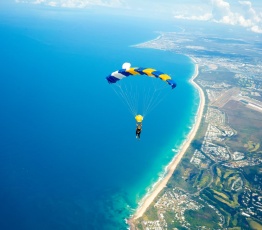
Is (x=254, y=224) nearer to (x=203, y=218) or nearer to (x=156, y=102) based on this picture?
(x=203, y=218)

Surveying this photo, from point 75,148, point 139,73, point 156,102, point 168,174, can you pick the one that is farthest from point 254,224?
point 156,102

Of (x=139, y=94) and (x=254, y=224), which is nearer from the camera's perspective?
(x=254, y=224)

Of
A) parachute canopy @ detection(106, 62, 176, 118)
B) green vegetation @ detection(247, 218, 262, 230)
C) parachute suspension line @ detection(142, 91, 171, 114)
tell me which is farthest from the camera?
parachute suspension line @ detection(142, 91, 171, 114)

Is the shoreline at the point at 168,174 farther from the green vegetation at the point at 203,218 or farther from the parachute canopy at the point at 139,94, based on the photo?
the parachute canopy at the point at 139,94

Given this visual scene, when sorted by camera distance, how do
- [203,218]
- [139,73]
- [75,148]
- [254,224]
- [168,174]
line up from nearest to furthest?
[139,73] → [254,224] → [203,218] → [168,174] → [75,148]

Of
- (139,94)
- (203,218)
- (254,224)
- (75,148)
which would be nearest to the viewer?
(254,224)

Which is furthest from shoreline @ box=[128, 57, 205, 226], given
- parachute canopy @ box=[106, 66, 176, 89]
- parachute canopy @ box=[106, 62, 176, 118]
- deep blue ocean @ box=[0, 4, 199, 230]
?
parachute canopy @ box=[106, 66, 176, 89]

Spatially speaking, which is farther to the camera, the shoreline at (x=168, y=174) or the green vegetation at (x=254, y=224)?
the shoreline at (x=168, y=174)

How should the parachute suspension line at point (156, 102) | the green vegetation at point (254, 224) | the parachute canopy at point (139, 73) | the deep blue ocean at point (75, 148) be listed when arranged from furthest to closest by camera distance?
the parachute suspension line at point (156, 102), the green vegetation at point (254, 224), the deep blue ocean at point (75, 148), the parachute canopy at point (139, 73)

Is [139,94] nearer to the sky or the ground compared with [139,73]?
nearer to the ground

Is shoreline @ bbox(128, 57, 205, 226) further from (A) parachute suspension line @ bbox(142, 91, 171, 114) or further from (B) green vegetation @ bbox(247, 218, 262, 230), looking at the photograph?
(B) green vegetation @ bbox(247, 218, 262, 230)

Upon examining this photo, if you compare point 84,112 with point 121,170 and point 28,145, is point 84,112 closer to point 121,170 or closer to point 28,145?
point 28,145

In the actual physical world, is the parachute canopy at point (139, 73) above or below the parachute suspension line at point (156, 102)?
above

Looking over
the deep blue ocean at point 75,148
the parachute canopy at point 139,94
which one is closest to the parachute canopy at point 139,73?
the deep blue ocean at point 75,148
